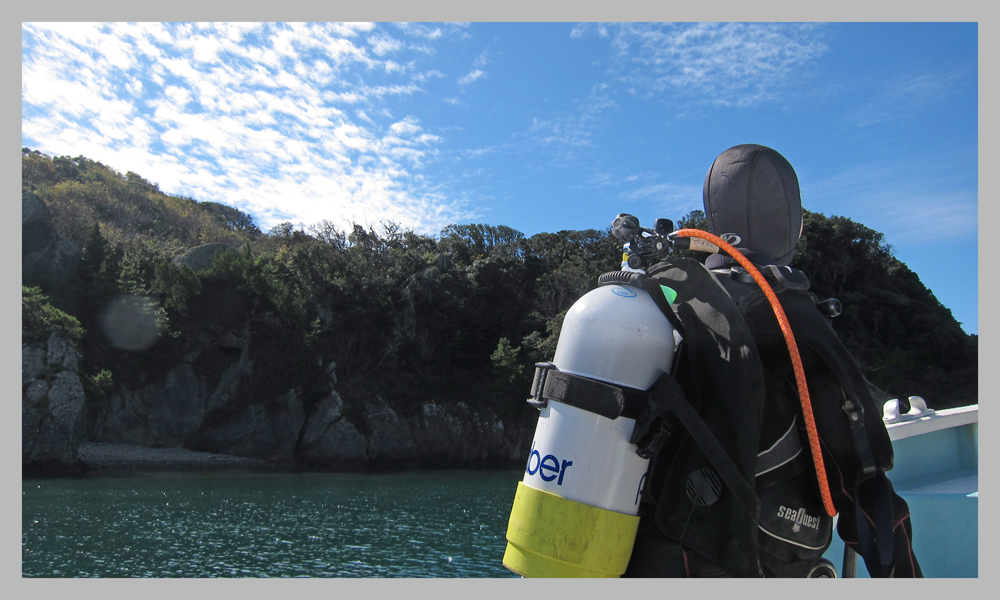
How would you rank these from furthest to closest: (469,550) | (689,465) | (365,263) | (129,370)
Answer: (365,263) → (129,370) → (469,550) → (689,465)

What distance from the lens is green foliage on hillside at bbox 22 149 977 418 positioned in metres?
31.3

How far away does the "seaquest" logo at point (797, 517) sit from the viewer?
1754 mm

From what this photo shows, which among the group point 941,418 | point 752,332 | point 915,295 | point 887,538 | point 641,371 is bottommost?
point 887,538

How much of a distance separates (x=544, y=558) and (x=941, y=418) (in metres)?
3.16

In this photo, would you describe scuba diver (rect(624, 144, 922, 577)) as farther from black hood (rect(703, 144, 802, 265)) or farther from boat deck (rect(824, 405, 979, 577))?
boat deck (rect(824, 405, 979, 577))

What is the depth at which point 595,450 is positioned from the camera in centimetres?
170

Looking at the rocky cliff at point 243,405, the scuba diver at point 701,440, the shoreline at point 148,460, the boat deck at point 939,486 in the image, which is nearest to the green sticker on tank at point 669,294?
the scuba diver at point 701,440

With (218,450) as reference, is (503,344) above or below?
above

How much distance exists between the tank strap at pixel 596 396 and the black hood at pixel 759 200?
0.70m

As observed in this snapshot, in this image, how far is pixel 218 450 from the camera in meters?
30.3

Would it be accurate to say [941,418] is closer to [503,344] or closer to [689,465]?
[689,465]

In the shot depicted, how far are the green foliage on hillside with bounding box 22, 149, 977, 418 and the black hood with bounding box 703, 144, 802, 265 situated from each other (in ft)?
91.2

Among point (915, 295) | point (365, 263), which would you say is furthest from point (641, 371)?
point (915, 295)

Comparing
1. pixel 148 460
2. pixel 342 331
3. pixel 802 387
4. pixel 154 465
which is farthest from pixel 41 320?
pixel 802 387
